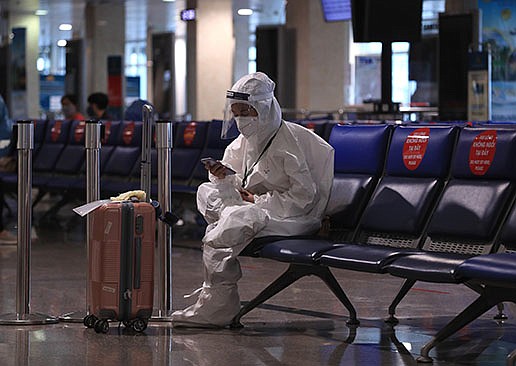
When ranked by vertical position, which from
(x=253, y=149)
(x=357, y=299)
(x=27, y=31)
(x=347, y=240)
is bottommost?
(x=357, y=299)

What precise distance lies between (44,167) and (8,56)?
509 inches

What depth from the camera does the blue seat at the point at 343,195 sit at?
5.25 metres

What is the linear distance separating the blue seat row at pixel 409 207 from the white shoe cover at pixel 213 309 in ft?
0.21

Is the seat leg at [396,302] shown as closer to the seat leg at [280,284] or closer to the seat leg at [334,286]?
the seat leg at [334,286]

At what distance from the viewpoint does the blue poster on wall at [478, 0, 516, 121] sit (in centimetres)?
1689

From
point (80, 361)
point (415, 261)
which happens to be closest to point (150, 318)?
point (80, 361)

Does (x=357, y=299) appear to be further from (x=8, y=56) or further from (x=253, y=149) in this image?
(x=8, y=56)

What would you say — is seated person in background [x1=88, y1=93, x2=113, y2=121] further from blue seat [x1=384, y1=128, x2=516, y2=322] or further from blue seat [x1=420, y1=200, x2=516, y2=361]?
blue seat [x1=420, y1=200, x2=516, y2=361]

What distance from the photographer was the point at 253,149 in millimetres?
5777

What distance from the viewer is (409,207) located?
17.9 ft

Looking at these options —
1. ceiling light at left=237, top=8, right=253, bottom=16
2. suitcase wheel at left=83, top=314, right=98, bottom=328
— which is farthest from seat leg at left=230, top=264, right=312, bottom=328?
ceiling light at left=237, top=8, right=253, bottom=16

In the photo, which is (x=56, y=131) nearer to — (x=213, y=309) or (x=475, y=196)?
(x=213, y=309)

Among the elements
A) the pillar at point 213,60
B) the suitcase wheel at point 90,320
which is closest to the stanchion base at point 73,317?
the suitcase wheel at point 90,320

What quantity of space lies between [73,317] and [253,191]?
110 centimetres
